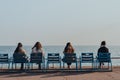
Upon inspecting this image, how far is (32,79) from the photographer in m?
19.6

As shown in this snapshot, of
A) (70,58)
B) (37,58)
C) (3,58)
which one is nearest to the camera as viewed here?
(37,58)

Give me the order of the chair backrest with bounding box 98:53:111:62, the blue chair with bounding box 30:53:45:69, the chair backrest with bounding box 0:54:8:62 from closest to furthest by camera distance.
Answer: the blue chair with bounding box 30:53:45:69, the chair backrest with bounding box 98:53:111:62, the chair backrest with bounding box 0:54:8:62

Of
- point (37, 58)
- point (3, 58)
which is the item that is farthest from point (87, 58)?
point (3, 58)

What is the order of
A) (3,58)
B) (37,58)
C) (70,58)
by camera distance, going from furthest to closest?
(3,58) → (70,58) → (37,58)

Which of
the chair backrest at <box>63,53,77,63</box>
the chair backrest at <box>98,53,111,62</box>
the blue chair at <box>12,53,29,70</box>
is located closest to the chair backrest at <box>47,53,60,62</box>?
the chair backrest at <box>63,53,77,63</box>

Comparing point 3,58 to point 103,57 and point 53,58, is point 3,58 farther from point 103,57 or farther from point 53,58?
point 103,57

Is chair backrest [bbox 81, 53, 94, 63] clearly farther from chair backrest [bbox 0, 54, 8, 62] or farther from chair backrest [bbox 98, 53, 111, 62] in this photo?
chair backrest [bbox 0, 54, 8, 62]

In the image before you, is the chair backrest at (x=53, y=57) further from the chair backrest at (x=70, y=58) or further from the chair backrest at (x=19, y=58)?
the chair backrest at (x=19, y=58)

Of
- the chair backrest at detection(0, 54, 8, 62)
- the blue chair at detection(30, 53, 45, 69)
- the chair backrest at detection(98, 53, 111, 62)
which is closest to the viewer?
the blue chair at detection(30, 53, 45, 69)

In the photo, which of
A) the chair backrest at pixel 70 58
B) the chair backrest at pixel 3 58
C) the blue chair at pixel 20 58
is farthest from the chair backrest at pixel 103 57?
the chair backrest at pixel 3 58

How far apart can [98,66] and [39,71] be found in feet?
10.1

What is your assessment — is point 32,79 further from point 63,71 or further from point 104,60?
point 104,60

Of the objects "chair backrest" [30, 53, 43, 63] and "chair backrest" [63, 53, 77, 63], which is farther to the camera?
"chair backrest" [63, 53, 77, 63]

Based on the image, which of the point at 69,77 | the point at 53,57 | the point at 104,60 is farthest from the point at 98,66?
the point at 69,77
